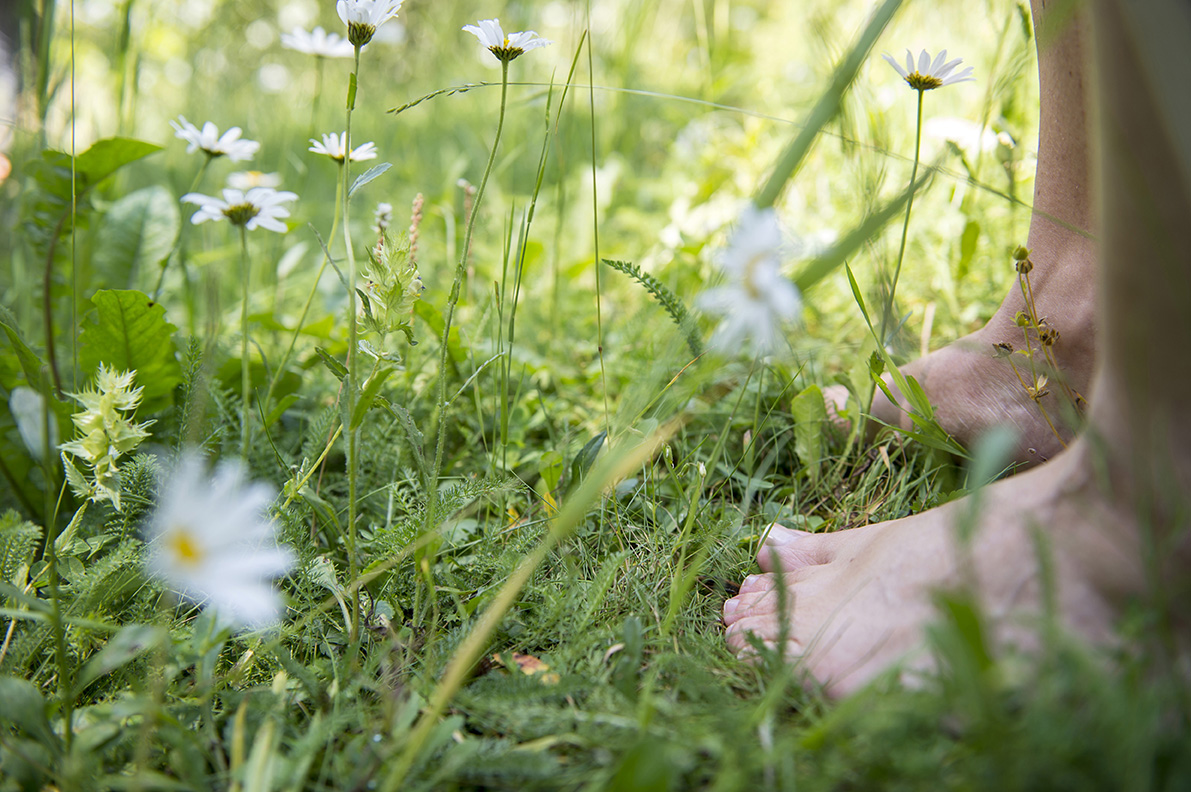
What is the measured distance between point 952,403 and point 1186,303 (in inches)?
24.6

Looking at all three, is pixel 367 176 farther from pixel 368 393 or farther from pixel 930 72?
pixel 930 72

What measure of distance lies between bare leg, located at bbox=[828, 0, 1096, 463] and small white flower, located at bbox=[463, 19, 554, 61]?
65 cm

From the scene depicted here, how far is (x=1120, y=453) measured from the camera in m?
0.56

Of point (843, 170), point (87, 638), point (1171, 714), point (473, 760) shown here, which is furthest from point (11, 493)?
point (843, 170)

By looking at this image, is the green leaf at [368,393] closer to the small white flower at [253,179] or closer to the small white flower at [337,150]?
the small white flower at [337,150]

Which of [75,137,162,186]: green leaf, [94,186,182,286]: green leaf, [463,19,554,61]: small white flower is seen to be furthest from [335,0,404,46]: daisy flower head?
[94,186,182,286]: green leaf

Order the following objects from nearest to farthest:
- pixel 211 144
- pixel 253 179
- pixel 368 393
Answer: pixel 368 393
pixel 211 144
pixel 253 179

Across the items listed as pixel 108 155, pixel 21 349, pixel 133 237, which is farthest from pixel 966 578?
pixel 133 237

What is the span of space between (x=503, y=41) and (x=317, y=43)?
57cm

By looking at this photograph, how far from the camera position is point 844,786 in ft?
Result: 1.82

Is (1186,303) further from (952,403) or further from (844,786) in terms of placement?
(952,403)

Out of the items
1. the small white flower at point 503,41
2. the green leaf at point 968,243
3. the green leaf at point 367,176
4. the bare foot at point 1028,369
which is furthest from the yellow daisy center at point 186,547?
the green leaf at point 968,243

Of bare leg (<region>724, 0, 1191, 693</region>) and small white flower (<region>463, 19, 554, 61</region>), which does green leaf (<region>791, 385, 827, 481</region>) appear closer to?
bare leg (<region>724, 0, 1191, 693</region>)

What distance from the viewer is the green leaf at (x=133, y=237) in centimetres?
143
